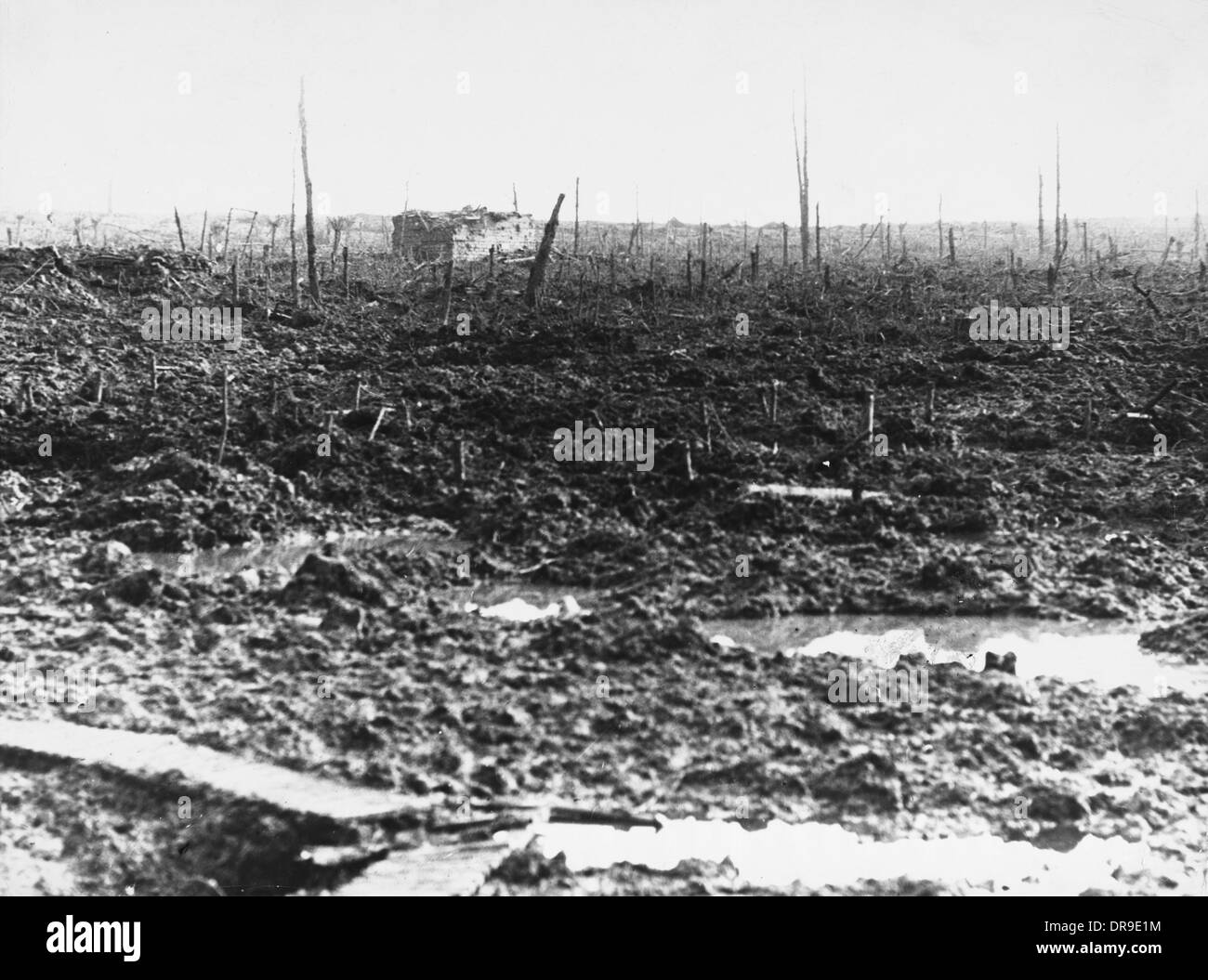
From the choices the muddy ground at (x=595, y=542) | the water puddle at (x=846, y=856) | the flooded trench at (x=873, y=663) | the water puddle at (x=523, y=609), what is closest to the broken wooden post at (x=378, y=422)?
the muddy ground at (x=595, y=542)

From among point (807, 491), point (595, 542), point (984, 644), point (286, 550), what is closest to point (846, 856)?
point (984, 644)

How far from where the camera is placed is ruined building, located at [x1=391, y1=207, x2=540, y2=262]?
25344mm

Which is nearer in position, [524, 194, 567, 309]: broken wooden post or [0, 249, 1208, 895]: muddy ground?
[0, 249, 1208, 895]: muddy ground

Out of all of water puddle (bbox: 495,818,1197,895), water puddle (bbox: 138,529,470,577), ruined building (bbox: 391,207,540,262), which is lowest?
water puddle (bbox: 495,818,1197,895)

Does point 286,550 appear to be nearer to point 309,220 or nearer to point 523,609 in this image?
point 523,609

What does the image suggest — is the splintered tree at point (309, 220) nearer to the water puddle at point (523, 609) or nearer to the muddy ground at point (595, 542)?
the muddy ground at point (595, 542)

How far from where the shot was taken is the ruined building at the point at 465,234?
83.1 ft

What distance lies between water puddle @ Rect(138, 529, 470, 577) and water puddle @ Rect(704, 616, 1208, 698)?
2.51 metres

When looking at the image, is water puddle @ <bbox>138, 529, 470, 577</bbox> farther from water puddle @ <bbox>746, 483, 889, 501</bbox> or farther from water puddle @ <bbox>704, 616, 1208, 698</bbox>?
water puddle @ <bbox>704, 616, 1208, 698</bbox>

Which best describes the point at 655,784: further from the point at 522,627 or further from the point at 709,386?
the point at 709,386

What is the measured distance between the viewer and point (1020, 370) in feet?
41.0

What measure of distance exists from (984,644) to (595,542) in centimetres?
258

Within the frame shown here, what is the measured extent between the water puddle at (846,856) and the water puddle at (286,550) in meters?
3.95

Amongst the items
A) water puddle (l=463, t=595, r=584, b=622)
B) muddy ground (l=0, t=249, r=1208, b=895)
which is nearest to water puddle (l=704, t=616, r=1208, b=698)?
muddy ground (l=0, t=249, r=1208, b=895)
